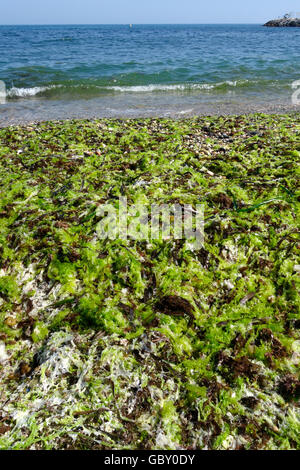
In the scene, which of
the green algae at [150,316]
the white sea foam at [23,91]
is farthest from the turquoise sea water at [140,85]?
the green algae at [150,316]

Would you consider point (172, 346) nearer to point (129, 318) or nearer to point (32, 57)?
point (129, 318)

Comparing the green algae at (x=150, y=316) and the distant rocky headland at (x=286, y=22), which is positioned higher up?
the distant rocky headland at (x=286, y=22)

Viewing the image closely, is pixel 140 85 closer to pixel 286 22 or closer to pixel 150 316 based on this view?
pixel 150 316

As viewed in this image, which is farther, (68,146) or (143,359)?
(68,146)

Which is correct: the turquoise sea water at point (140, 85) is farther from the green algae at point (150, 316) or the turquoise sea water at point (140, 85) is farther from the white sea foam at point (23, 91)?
the green algae at point (150, 316)

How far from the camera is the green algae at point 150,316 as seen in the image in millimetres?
2043

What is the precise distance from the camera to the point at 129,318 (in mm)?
2637

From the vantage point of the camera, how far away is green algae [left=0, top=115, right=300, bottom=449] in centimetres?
204

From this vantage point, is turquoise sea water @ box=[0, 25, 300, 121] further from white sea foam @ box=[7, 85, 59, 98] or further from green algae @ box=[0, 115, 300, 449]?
green algae @ box=[0, 115, 300, 449]

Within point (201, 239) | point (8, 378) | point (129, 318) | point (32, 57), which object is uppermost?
point (32, 57)

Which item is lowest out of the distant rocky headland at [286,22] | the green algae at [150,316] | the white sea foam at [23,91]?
the green algae at [150,316]

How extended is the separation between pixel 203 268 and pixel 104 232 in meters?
1.13

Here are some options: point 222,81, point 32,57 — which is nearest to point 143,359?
point 222,81

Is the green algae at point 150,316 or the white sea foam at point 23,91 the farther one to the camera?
the white sea foam at point 23,91
